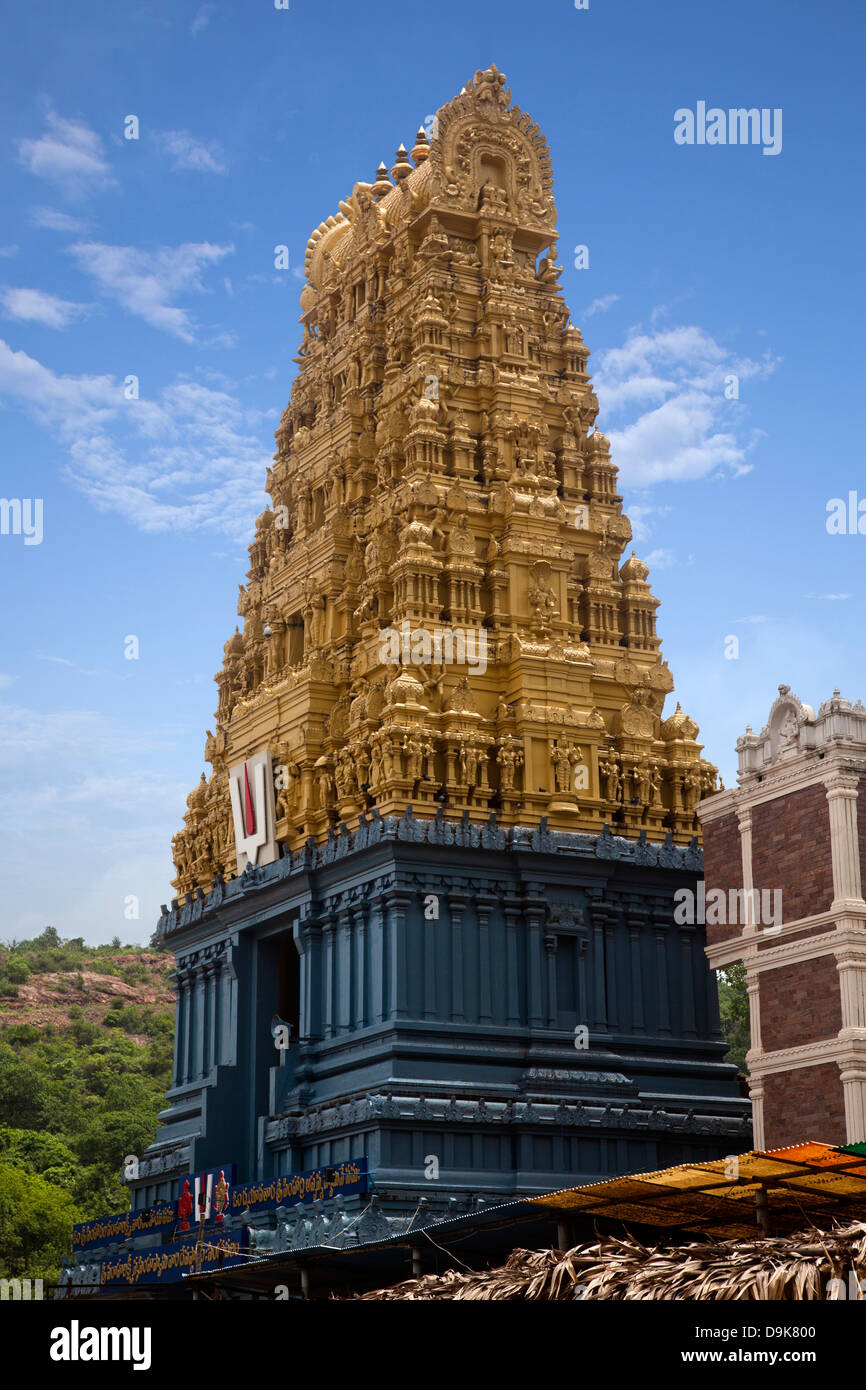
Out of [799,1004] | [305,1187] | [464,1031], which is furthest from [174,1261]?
[799,1004]

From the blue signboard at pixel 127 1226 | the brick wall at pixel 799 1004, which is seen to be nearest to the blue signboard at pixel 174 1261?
the blue signboard at pixel 127 1226

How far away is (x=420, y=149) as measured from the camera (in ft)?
181

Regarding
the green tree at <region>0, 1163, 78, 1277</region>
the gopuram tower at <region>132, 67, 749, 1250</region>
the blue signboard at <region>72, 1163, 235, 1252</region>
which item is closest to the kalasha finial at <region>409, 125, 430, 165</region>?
the gopuram tower at <region>132, 67, 749, 1250</region>

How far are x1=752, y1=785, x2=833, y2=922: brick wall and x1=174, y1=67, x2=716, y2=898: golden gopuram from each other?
22.4 ft

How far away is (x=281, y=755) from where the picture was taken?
47531mm

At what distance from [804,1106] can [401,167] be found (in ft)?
105

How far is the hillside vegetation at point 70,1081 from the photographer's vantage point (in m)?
69.0

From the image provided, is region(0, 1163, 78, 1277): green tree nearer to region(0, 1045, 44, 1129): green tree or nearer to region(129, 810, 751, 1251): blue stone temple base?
region(0, 1045, 44, 1129): green tree

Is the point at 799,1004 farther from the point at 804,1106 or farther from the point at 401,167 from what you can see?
the point at 401,167

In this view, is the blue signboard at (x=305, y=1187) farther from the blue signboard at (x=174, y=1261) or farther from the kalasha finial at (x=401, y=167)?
the kalasha finial at (x=401, y=167)

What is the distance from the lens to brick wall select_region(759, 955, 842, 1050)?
3584 centimetres

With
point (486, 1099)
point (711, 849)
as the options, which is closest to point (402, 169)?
point (711, 849)

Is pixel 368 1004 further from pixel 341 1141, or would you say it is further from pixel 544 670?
pixel 544 670

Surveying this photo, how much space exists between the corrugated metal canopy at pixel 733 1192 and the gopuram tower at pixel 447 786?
13.4 m
